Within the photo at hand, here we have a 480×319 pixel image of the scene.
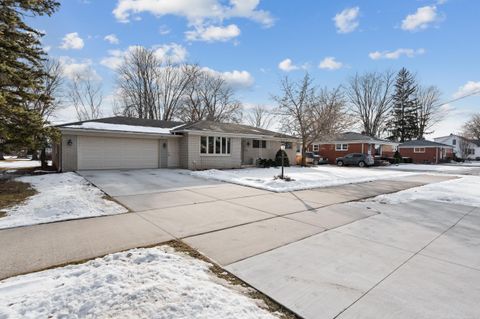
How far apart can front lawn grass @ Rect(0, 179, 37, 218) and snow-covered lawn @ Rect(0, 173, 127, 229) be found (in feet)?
0.71

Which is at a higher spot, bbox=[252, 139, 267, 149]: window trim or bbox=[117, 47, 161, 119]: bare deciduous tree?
bbox=[117, 47, 161, 119]: bare deciduous tree

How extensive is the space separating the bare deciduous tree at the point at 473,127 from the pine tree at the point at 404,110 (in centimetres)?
1784

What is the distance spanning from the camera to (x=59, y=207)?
6355 mm

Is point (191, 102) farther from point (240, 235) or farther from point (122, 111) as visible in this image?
point (240, 235)

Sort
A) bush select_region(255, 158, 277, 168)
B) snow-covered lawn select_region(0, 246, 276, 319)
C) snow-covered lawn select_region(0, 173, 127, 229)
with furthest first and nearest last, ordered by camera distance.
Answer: bush select_region(255, 158, 277, 168) < snow-covered lawn select_region(0, 173, 127, 229) < snow-covered lawn select_region(0, 246, 276, 319)

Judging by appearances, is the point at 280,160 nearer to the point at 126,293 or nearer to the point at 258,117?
the point at 126,293

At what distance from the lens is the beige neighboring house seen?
1412cm

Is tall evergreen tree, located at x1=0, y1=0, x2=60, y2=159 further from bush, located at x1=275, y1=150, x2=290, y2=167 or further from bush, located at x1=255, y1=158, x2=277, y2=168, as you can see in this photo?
bush, located at x1=275, y1=150, x2=290, y2=167

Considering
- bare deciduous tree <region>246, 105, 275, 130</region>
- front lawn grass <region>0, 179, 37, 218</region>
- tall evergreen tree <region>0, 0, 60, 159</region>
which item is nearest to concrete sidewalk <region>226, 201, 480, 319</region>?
front lawn grass <region>0, 179, 37, 218</region>

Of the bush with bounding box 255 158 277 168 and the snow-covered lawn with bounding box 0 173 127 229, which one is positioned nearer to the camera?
the snow-covered lawn with bounding box 0 173 127 229

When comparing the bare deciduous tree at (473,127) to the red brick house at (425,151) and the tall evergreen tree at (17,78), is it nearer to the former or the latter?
the red brick house at (425,151)

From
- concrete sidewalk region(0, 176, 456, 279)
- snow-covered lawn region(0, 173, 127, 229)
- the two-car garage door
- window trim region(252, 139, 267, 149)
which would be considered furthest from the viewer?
window trim region(252, 139, 267, 149)

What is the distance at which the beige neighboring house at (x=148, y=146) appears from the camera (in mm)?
14117

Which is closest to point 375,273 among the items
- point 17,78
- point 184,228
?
point 184,228
